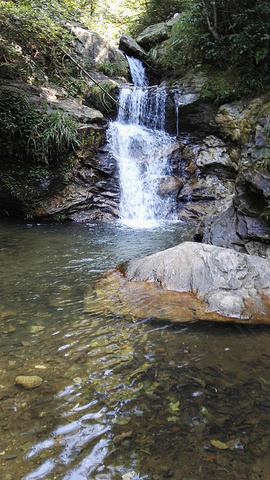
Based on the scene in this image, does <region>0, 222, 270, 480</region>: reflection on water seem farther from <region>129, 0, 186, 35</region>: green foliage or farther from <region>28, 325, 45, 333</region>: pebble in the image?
<region>129, 0, 186, 35</region>: green foliage

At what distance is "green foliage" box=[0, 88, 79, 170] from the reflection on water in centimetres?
518

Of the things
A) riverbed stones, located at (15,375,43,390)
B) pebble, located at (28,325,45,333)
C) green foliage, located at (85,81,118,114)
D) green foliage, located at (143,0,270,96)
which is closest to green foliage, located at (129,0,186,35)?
green foliage, located at (143,0,270,96)

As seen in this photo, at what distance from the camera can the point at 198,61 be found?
10.3 metres

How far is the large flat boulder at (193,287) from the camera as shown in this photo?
3.22m

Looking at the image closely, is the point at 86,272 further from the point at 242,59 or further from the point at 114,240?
the point at 242,59

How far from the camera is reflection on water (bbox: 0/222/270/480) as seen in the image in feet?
5.48

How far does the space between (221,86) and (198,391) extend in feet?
30.4

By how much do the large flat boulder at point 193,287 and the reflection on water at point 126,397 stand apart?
201mm

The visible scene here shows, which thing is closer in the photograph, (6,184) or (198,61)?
(6,184)


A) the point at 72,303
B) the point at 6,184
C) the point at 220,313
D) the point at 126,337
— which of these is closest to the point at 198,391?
the point at 126,337

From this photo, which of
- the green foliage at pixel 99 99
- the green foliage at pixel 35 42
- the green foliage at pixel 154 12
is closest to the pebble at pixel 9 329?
the green foliage at pixel 35 42

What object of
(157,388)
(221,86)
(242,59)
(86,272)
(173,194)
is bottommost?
(157,388)

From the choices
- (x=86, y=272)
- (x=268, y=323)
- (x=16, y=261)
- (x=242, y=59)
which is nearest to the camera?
(x=268, y=323)

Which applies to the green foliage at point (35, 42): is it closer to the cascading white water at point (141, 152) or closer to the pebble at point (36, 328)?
the cascading white water at point (141, 152)
